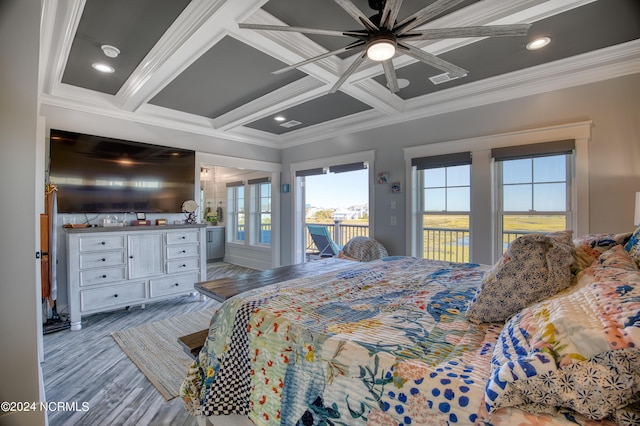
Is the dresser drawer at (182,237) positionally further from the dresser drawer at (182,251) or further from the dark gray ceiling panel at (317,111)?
the dark gray ceiling panel at (317,111)

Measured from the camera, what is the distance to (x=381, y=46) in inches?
63.9

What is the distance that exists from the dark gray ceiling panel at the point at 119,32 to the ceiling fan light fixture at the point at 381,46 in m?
1.29

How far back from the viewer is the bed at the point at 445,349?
0.62 meters

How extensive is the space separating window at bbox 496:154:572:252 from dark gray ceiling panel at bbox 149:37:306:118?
258 centimetres

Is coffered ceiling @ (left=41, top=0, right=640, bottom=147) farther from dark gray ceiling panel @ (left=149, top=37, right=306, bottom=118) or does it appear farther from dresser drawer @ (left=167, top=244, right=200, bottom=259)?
dresser drawer @ (left=167, top=244, right=200, bottom=259)

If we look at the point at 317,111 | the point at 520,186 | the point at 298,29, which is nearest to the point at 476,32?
the point at 298,29

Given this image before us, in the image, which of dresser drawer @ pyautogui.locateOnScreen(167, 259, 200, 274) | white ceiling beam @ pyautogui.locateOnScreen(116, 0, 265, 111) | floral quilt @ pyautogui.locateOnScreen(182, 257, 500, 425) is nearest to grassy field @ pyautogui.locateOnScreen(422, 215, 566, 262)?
floral quilt @ pyautogui.locateOnScreen(182, 257, 500, 425)

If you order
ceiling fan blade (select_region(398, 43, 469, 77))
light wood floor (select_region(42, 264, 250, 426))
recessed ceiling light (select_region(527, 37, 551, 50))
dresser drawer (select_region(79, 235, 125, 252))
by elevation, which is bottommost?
light wood floor (select_region(42, 264, 250, 426))

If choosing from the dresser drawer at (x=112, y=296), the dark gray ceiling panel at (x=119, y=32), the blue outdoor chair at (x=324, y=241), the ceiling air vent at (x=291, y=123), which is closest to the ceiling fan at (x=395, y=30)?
the dark gray ceiling panel at (x=119, y=32)

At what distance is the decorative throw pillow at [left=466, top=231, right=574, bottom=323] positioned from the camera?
106cm

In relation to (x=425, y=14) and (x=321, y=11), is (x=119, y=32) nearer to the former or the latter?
(x=321, y=11)

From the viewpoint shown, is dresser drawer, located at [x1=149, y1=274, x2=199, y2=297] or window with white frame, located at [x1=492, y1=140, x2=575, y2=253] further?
dresser drawer, located at [x1=149, y1=274, x2=199, y2=297]

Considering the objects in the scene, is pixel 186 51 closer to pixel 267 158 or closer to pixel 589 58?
pixel 267 158

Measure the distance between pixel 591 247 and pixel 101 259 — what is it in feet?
14.2
